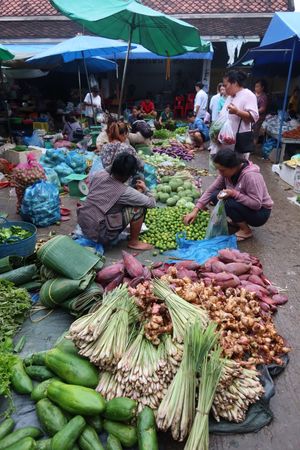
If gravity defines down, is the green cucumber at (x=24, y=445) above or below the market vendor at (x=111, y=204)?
below

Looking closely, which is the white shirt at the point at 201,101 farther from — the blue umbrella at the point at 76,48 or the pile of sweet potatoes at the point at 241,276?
the pile of sweet potatoes at the point at 241,276

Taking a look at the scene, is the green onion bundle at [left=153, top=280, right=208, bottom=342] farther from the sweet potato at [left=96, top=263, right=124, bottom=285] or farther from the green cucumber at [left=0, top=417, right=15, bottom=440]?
the green cucumber at [left=0, top=417, right=15, bottom=440]

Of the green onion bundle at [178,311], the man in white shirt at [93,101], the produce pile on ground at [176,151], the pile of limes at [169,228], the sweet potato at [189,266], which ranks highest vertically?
the man in white shirt at [93,101]

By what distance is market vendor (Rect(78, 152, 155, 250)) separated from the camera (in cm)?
385

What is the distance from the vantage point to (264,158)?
30.9 ft

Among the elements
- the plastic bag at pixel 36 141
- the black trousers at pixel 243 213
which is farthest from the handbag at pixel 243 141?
the plastic bag at pixel 36 141

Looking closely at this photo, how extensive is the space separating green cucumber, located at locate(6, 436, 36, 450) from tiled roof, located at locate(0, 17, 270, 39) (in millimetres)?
15668

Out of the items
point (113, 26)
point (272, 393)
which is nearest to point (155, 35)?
point (113, 26)

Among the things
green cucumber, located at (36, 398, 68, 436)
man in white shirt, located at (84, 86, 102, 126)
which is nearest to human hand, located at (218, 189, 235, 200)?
green cucumber, located at (36, 398, 68, 436)

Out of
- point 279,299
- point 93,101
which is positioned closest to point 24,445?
point 279,299

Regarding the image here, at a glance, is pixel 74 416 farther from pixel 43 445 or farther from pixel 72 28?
pixel 72 28

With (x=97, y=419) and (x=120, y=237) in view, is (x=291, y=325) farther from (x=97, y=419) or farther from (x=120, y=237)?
(x=120, y=237)

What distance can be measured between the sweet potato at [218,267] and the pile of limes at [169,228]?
3.36 ft

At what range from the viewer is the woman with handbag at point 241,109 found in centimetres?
509
